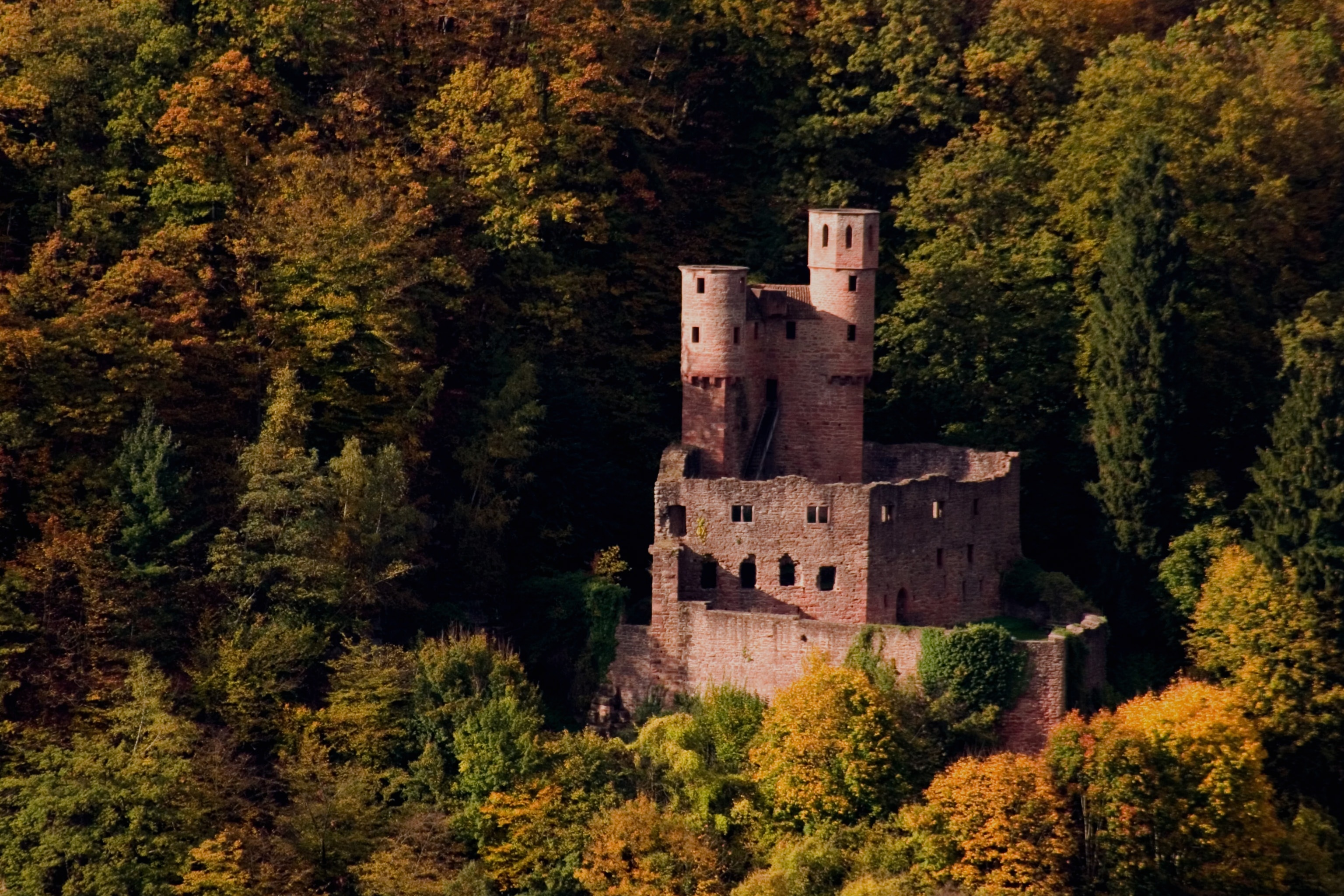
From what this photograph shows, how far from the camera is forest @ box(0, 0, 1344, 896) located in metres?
76.8

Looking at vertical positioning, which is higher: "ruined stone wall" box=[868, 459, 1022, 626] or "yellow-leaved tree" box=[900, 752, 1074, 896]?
"ruined stone wall" box=[868, 459, 1022, 626]

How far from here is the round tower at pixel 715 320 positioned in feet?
274

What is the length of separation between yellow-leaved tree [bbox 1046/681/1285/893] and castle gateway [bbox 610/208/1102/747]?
6.31ft

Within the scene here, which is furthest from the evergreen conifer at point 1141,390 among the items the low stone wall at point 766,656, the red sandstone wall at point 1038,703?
the red sandstone wall at point 1038,703

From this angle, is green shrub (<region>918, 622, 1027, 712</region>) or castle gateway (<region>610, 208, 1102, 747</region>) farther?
castle gateway (<region>610, 208, 1102, 747</region>)

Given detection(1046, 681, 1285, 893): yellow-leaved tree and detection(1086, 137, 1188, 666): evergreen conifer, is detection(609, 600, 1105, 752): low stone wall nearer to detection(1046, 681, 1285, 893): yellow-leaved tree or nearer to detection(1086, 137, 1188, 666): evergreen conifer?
detection(1046, 681, 1285, 893): yellow-leaved tree

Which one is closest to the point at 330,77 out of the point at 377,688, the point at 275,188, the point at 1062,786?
the point at 275,188

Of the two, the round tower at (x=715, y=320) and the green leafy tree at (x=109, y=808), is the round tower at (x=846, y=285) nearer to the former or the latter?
the round tower at (x=715, y=320)

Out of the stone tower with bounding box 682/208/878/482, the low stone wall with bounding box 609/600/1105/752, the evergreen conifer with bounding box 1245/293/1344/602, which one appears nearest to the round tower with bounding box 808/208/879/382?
the stone tower with bounding box 682/208/878/482

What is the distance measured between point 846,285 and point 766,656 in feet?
32.8

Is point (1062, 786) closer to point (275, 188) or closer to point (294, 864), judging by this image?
point (294, 864)

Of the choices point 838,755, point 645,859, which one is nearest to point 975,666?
point 838,755

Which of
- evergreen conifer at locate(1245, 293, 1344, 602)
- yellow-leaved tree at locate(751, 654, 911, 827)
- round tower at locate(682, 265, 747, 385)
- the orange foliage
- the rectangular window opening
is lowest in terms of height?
the orange foliage

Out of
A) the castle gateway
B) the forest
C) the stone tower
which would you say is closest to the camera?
the forest
